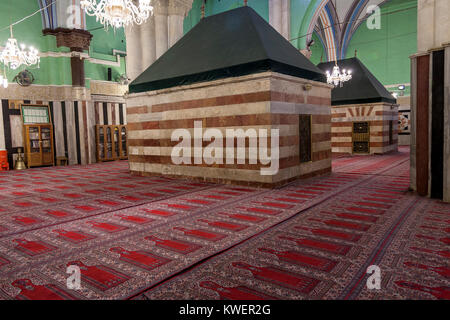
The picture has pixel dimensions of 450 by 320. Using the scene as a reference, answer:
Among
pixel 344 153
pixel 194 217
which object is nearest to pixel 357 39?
pixel 344 153

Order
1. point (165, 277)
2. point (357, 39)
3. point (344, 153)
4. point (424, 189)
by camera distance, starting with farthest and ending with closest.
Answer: point (357, 39) → point (344, 153) → point (424, 189) → point (165, 277)

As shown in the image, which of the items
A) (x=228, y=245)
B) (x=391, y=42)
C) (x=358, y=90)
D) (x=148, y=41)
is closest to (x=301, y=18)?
(x=358, y=90)

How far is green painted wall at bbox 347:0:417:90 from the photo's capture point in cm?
1477

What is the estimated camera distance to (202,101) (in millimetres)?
5332

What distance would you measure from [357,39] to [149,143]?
555 inches

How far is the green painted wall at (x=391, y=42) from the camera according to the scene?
1477 cm

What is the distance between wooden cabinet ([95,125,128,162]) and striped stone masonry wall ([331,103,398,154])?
737cm

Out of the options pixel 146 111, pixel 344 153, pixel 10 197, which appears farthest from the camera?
pixel 344 153

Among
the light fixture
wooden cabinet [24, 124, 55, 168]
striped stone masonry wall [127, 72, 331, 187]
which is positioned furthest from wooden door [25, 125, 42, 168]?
striped stone masonry wall [127, 72, 331, 187]

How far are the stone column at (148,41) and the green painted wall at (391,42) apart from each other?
11.1 metres

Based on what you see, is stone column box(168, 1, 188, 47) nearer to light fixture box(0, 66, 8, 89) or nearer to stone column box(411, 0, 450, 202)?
light fixture box(0, 66, 8, 89)

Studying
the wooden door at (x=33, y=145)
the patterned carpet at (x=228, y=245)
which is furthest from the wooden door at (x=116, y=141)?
the patterned carpet at (x=228, y=245)
